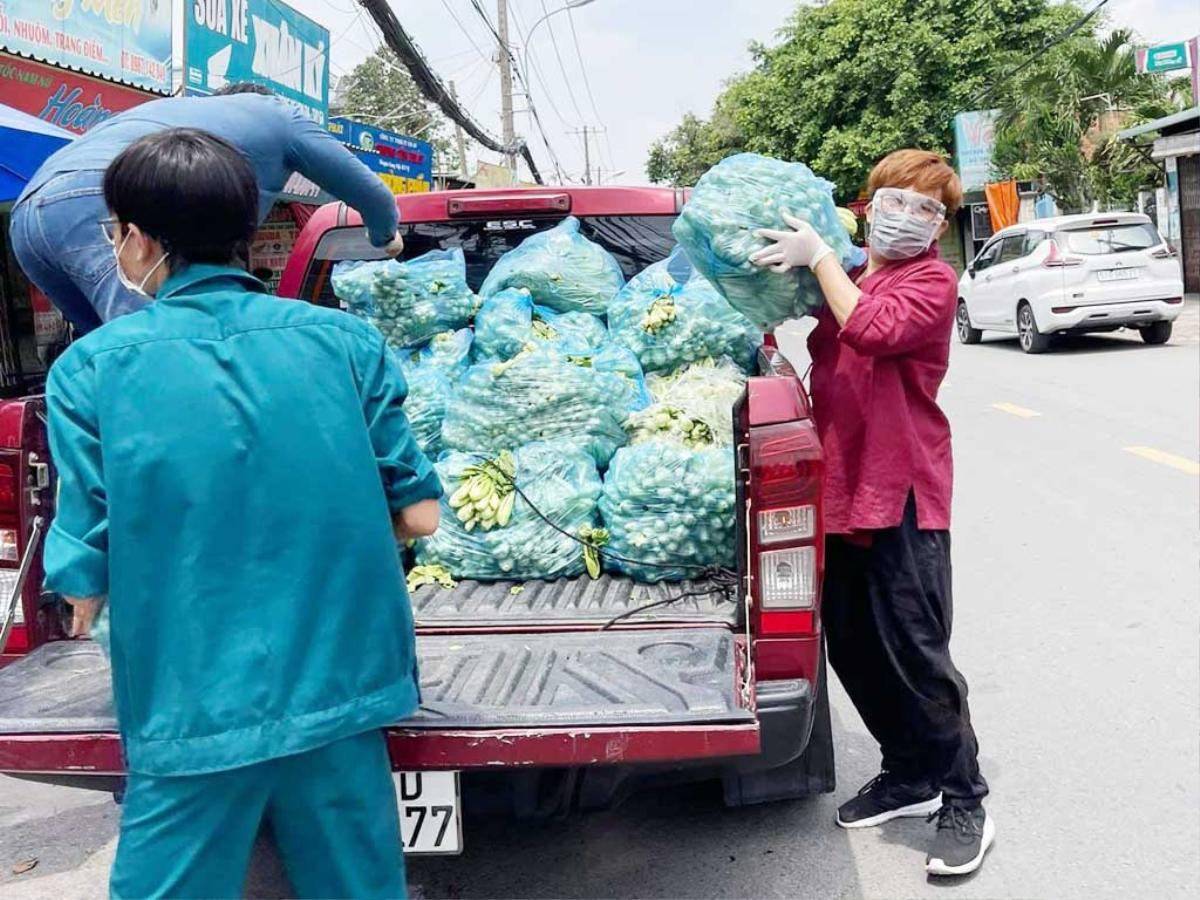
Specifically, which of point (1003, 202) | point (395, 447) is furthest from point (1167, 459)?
point (1003, 202)

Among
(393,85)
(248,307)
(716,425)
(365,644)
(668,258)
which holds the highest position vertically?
(393,85)

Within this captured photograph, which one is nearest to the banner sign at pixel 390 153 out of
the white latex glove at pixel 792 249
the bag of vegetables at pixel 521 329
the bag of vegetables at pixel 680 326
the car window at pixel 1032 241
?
the car window at pixel 1032 241

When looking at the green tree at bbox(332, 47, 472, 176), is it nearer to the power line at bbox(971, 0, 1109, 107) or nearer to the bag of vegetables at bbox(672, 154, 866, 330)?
the power line at bbox(971, 0, 1109, 107)

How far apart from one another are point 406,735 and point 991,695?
9.04 feet

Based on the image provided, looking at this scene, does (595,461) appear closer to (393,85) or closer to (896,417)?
(896,417)

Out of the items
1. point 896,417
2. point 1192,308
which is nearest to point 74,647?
point 896,417

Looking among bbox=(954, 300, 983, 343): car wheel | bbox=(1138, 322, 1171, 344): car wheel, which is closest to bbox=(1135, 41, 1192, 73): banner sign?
bbox=(954, 300, 983, 343): car wheel

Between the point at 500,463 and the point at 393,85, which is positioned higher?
the point at 393,85

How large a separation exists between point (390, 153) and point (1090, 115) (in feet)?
48.4

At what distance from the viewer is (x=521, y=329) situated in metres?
4.06

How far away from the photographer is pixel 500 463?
3.70 m

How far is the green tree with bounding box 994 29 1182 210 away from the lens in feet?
77.6

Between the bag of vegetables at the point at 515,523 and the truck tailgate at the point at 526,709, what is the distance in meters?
0.61

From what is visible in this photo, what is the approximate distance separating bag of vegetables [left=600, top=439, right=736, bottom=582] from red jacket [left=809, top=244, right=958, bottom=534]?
0.36 m
